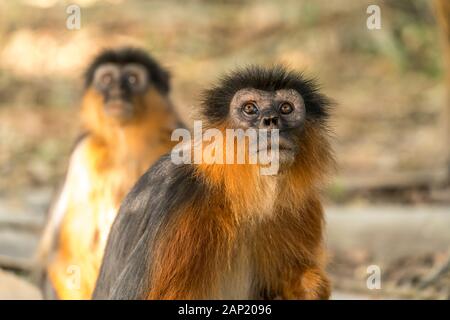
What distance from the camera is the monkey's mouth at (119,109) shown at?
30.9 ft

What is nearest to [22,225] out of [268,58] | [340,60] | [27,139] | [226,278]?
[27,139]

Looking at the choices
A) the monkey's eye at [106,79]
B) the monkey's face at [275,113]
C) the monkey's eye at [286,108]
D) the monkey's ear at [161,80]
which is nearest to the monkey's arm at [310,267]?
the monkey's face at [275,113]

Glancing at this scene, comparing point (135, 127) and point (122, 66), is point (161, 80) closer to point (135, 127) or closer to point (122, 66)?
point (122, 66)

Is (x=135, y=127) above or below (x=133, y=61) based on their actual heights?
below

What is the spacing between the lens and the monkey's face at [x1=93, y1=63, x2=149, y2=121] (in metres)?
9.44

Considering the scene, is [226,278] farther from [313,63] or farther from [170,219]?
[313,63]

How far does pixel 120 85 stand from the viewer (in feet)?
31.2

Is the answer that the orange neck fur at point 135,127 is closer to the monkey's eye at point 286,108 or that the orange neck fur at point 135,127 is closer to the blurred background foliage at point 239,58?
the monkey's eye at point 286,108

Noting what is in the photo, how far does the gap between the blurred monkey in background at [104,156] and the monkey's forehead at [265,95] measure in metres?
3.28

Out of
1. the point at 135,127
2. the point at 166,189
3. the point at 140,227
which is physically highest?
the point at 135,127

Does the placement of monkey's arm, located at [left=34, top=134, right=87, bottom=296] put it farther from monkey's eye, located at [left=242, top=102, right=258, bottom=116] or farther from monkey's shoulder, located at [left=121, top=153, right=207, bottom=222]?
monkey's eye, located at [left=242, top=102, right=258, bottom=116]

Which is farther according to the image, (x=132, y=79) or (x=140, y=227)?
(x=132, y=79)

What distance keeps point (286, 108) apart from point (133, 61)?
384 centimetres

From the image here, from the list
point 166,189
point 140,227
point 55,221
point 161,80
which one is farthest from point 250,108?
point 55,221
